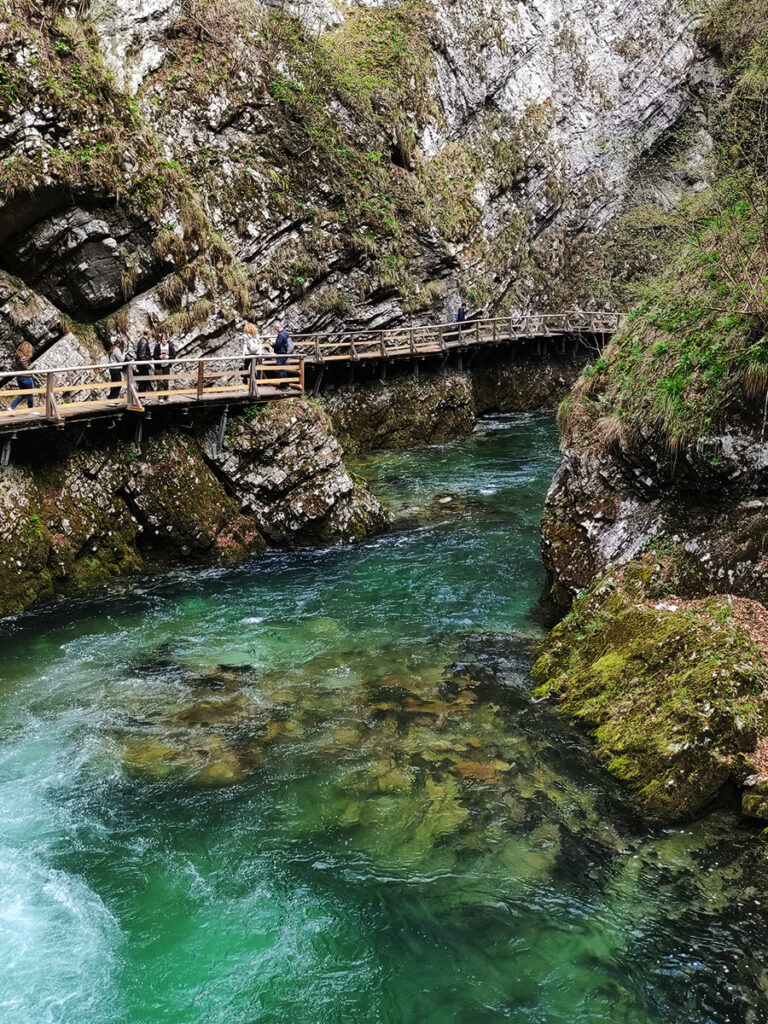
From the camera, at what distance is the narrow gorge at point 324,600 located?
6.09 m

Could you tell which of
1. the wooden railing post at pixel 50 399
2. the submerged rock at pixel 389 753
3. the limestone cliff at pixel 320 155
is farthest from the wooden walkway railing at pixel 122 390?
the submerged rock at pixel 389 753

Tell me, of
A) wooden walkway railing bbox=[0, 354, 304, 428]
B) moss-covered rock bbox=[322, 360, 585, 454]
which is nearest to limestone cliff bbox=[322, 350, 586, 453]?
moss-covered rock bbox=[322, 360, 585, 454]

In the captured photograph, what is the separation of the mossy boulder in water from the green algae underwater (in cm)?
33

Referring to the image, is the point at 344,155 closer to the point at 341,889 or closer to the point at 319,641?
the point at 319,641

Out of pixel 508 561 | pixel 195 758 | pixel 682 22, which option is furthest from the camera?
pixel 682 22

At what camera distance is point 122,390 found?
16.6m

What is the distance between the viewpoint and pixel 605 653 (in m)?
9.45

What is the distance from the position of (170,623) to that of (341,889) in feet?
23.2

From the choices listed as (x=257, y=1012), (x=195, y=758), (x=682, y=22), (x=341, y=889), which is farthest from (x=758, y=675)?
(x=682, y=22)

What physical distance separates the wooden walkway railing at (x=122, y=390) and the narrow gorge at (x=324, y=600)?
0.49ft

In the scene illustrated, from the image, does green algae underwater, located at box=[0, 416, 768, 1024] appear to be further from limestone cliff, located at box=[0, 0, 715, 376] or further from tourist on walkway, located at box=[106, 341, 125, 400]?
limestone cliff, located at box=[0, 0, 715, 376]

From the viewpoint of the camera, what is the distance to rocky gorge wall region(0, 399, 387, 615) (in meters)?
13.9

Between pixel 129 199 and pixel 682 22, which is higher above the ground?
pixel 682 22

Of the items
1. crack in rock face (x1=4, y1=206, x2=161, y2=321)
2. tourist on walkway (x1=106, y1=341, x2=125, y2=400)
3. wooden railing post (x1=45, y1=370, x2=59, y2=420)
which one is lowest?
wooden railing post (x1=45, y1=370, x2=59, y2=420)
